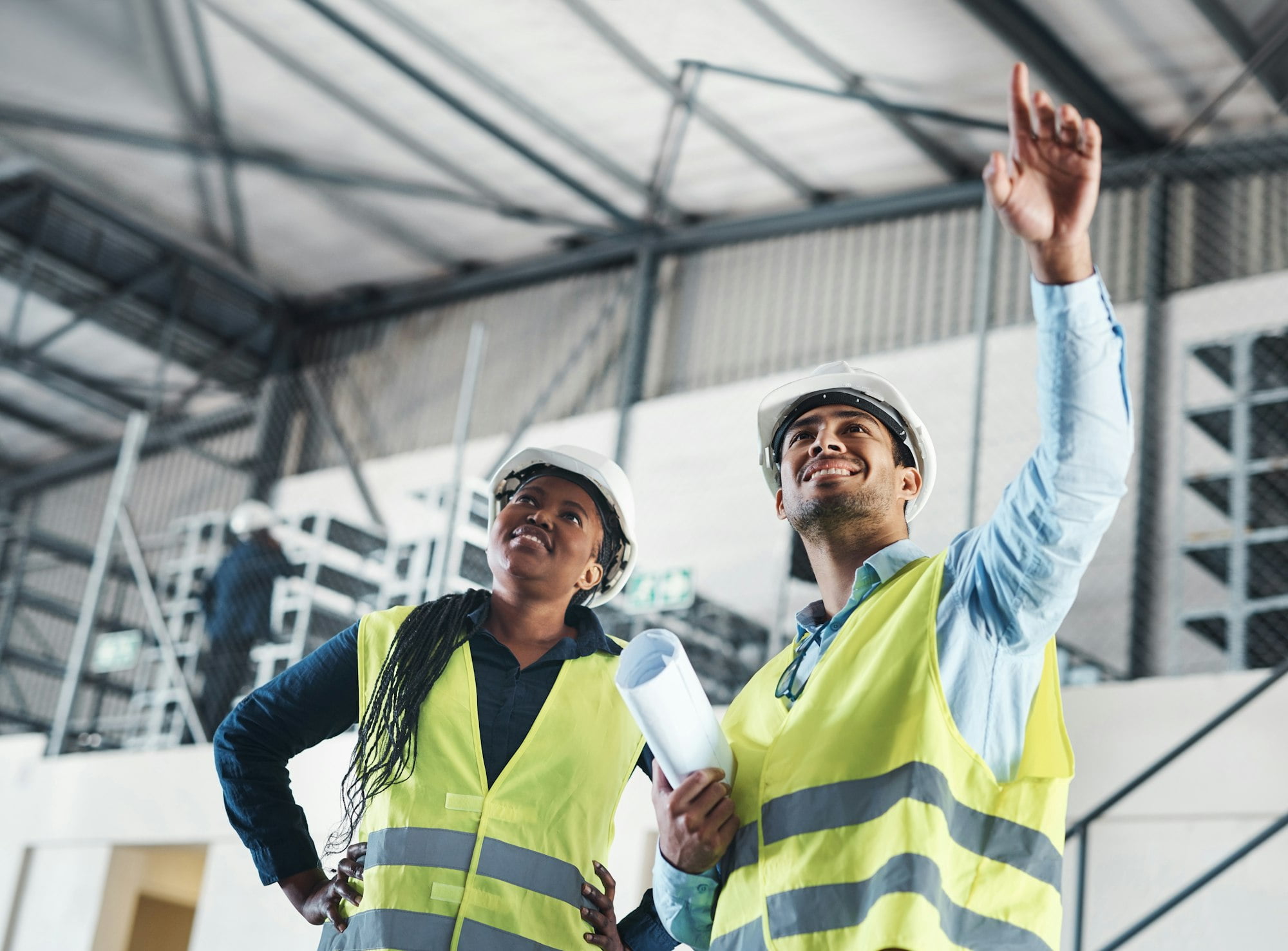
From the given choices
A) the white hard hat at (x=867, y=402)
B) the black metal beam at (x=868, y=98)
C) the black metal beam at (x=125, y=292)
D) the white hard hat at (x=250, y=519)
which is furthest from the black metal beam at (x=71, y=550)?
the white hard hat at (x=867, y=402)

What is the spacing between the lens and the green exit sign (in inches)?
318

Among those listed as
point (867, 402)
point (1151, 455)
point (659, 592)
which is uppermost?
point (1151, 455)

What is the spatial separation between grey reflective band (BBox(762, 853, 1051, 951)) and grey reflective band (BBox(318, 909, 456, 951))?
0.71 meters

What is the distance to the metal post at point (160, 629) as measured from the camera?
761 centimetres

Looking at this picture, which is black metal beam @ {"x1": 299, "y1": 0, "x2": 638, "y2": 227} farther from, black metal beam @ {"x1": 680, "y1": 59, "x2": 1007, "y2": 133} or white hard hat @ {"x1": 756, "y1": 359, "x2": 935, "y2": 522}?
white hard hat @ {"x1": 756, "y1": 359, "x2": 935, "y2": 522}

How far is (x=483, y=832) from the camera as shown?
2.35 m

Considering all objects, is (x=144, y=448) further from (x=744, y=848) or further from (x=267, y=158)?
(x=744, y=848)

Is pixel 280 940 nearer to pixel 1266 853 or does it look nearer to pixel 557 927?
pixel 1266 853

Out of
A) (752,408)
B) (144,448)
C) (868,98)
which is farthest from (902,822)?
(144,448)

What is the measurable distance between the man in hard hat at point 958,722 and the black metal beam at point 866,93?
7566 millimetres

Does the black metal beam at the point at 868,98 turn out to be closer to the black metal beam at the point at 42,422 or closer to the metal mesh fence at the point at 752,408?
the metal mesh fence at the point at 752,408

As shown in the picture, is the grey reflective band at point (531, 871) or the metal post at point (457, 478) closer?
the grey reflective band at point (531, 871)

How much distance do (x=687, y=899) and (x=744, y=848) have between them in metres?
0.19

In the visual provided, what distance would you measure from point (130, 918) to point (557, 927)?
5972 mm
